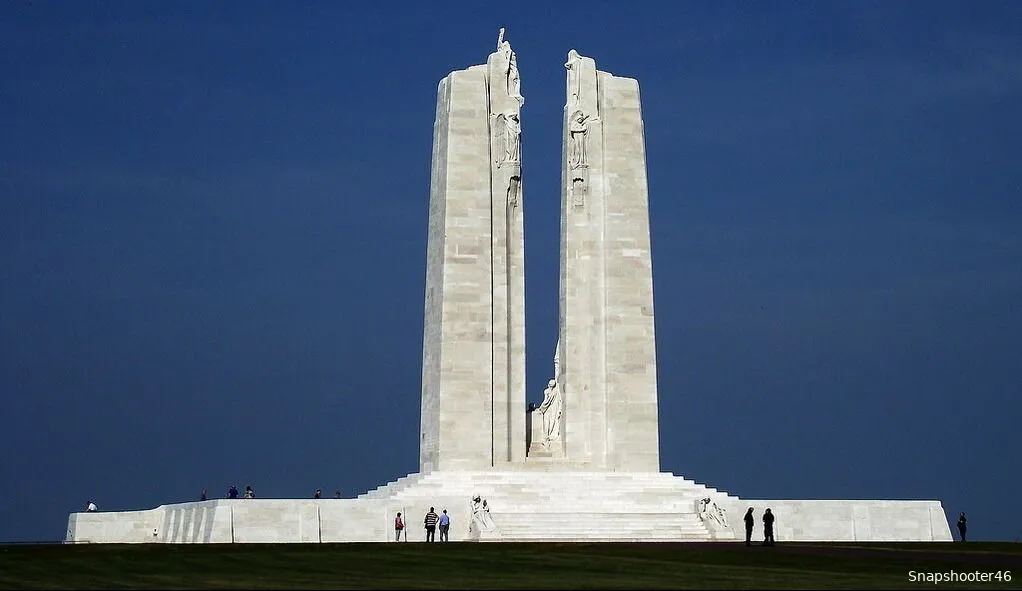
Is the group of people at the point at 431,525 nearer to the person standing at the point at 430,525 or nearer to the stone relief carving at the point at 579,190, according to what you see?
the person standing at the point at 430,525

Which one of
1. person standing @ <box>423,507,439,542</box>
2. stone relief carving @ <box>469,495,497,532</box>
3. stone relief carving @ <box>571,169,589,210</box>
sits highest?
stone relief carving @ <box>571,169,589,210</box>

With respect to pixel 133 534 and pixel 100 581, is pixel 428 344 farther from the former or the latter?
pixel 100 581

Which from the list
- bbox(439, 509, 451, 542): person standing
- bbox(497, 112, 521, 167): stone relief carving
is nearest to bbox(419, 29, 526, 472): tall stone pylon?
bbox(497, 112, 521, 167): stone relief carving

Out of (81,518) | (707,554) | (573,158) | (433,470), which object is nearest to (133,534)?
(81,518)

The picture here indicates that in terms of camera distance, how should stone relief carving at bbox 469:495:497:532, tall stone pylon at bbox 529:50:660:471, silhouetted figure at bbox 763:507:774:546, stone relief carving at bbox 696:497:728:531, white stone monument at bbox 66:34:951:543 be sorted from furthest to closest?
tall stone pylon at bbox 529:50:660:471 < white stone monument at bbox 66:34:951:543 < stone relief carving at bbox 696:497:728:531 < stone relief carving at bbox 469:495:497:532 < silhouetted figure at bbox 763:507:774:546

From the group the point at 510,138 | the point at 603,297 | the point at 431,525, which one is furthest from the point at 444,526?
the point at 510,138

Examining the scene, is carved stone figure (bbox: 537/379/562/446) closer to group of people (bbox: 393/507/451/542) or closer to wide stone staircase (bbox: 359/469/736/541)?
wide stone staircase (bbox: 359/469/736/541)
